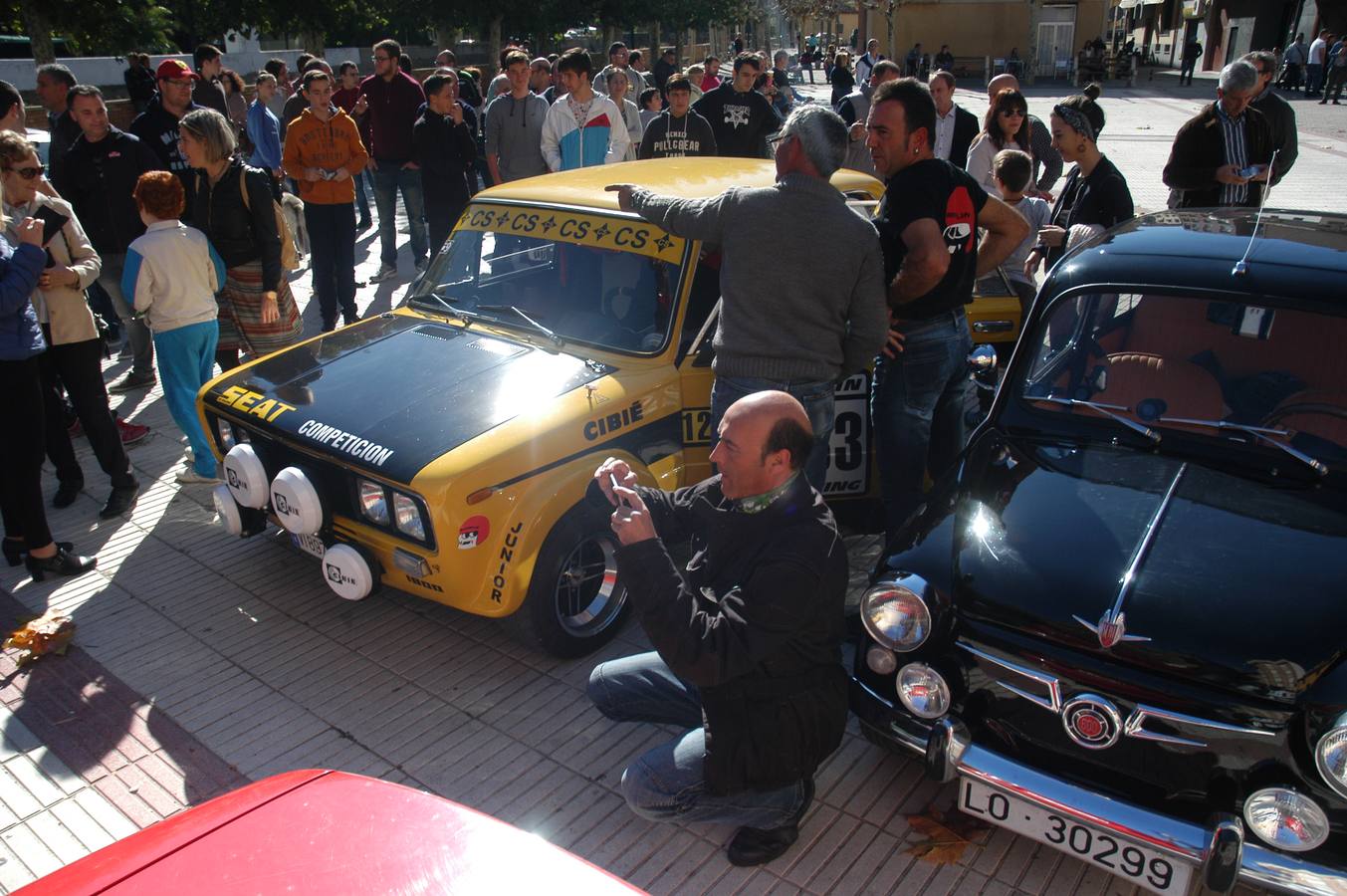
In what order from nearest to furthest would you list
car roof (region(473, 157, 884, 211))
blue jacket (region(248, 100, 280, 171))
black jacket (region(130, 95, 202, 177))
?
car roof (region(473, 157, 884, 211)), black jacket (region(130, 95, 202, 177)), blue jacket (region(248, 100, 280, 171))

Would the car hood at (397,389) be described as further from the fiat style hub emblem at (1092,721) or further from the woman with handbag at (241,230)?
the fiat style hub emblem at (1092,721)

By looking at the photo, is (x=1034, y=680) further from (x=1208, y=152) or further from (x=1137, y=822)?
(x=1208, y=152)

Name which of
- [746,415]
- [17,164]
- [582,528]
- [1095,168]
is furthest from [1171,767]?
[17,164]

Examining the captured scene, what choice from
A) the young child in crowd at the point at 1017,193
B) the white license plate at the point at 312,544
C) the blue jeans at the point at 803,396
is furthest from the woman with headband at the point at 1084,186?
the white license plate at the point at 312,544

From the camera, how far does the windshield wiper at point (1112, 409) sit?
3498 millimetres

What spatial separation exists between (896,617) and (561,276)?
A: 253cm

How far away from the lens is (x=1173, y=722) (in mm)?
2697

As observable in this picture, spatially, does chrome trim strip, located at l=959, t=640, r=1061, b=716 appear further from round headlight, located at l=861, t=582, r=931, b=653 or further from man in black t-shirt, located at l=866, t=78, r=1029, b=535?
man in black t-shirt, located at l=866, t=78, r=1029, b=535

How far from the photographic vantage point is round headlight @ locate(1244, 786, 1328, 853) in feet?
8.34

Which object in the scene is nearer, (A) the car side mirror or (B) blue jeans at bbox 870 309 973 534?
(A) the car side mirror

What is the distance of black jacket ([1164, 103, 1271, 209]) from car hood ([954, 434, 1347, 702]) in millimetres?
4091

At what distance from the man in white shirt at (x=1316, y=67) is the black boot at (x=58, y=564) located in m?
35.2

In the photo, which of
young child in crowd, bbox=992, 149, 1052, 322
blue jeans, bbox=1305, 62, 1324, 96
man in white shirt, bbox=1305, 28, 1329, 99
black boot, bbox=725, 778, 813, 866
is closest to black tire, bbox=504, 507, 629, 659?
black boot, bbox=725, 778, 813, 866

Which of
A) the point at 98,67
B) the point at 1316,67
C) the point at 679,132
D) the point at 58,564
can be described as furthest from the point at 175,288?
the point at 1316,67
